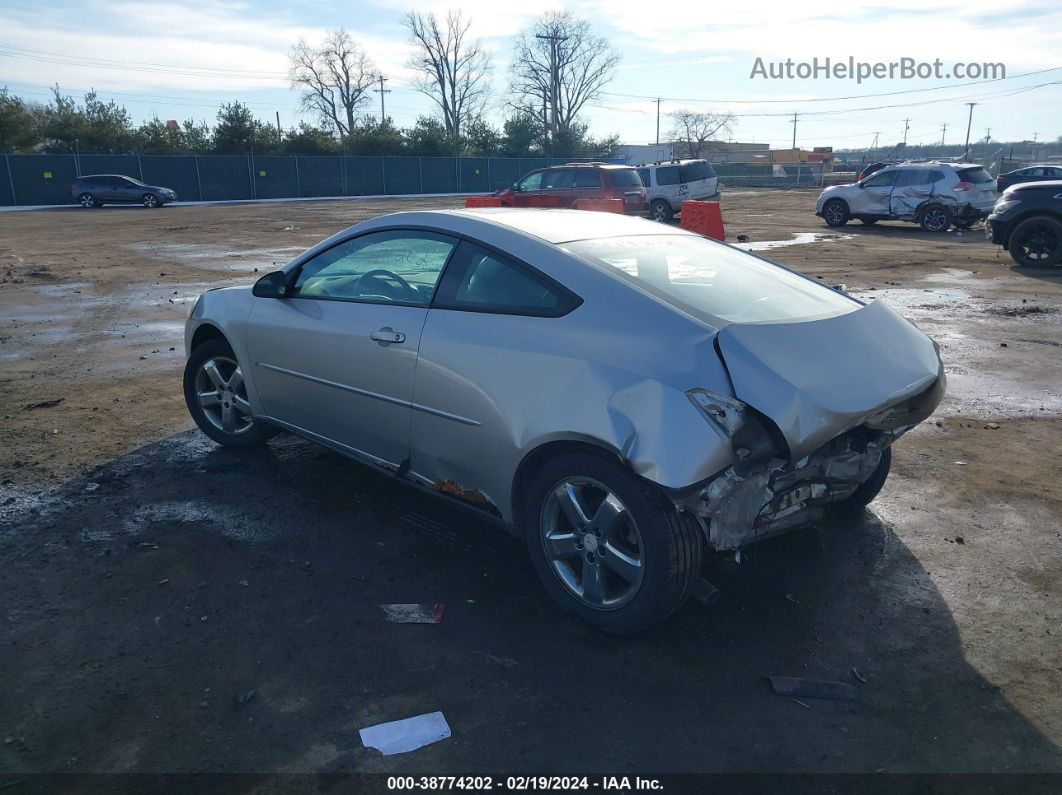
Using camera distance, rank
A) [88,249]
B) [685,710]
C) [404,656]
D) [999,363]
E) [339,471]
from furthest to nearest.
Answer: [88,249] < [999,363] < [339,471] < [404,656] < [685,710]

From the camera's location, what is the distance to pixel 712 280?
3873 millimetres

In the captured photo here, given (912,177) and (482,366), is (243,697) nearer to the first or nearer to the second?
(482,366)

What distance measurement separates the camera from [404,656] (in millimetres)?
3250

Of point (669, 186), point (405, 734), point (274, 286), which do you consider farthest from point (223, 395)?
point (669, 186)

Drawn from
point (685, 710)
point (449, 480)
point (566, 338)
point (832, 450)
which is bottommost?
point (685, 710)

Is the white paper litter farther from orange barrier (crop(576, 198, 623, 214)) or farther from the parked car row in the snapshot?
orange barrier (crop(576, 198, 623, 214))

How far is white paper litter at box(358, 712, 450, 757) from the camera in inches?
108

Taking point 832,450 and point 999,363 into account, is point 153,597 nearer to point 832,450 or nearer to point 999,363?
point 832,450

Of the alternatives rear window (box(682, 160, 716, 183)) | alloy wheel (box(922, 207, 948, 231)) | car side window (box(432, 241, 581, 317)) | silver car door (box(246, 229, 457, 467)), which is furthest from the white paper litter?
rear window (box(682, 160, 716, 183))

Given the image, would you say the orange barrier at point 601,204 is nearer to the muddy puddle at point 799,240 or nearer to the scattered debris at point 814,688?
the muddy puddle at point 799,240

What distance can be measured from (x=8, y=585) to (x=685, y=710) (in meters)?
3.07

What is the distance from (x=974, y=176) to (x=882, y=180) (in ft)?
7.37

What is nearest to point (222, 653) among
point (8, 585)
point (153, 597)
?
point (153, 597)

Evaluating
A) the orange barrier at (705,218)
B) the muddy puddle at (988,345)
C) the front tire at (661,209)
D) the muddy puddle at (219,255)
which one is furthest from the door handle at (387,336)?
the front tire at (661,209)
